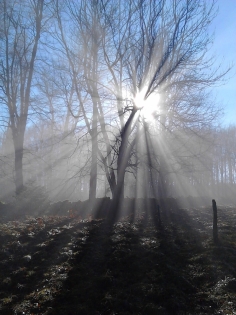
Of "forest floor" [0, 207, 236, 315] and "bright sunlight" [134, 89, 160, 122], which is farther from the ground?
"bright sunlight" [134, 89, 160, 122]

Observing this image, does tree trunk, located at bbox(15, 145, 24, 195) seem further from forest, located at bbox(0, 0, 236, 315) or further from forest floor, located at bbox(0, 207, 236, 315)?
forest floor, located at bbox(0, 207, 236, 315)

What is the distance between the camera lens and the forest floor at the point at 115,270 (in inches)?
200

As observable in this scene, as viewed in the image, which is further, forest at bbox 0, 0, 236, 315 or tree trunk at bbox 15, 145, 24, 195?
tree trunk at bbox 15, 145, 24, 195

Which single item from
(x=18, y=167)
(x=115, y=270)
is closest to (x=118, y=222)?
(x=115, y=270)

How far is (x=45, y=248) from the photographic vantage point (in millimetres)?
7699

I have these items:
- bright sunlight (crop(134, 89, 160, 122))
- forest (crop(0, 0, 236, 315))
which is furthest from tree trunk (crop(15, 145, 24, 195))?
bright sunlight (crop(134, 89, 160, 122))

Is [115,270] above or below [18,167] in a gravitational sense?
below

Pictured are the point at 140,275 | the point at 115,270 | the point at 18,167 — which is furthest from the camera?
the point at 18,167

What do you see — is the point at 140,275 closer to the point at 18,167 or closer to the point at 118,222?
the point at 118,222

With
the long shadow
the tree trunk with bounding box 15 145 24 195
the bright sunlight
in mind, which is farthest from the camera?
the tree trunk with bounding box 15 145 24 195

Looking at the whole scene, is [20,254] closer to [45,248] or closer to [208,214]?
[45,248]

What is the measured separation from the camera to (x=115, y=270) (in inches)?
254

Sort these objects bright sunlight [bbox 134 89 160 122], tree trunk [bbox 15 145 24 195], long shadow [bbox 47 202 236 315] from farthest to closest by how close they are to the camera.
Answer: tree trunk [bbox 15 145 24 195] < bright sunlight [bbox 134 89 160 122] < long shadow [bbox 47 202 236 315]

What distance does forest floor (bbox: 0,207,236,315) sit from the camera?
5090mm
